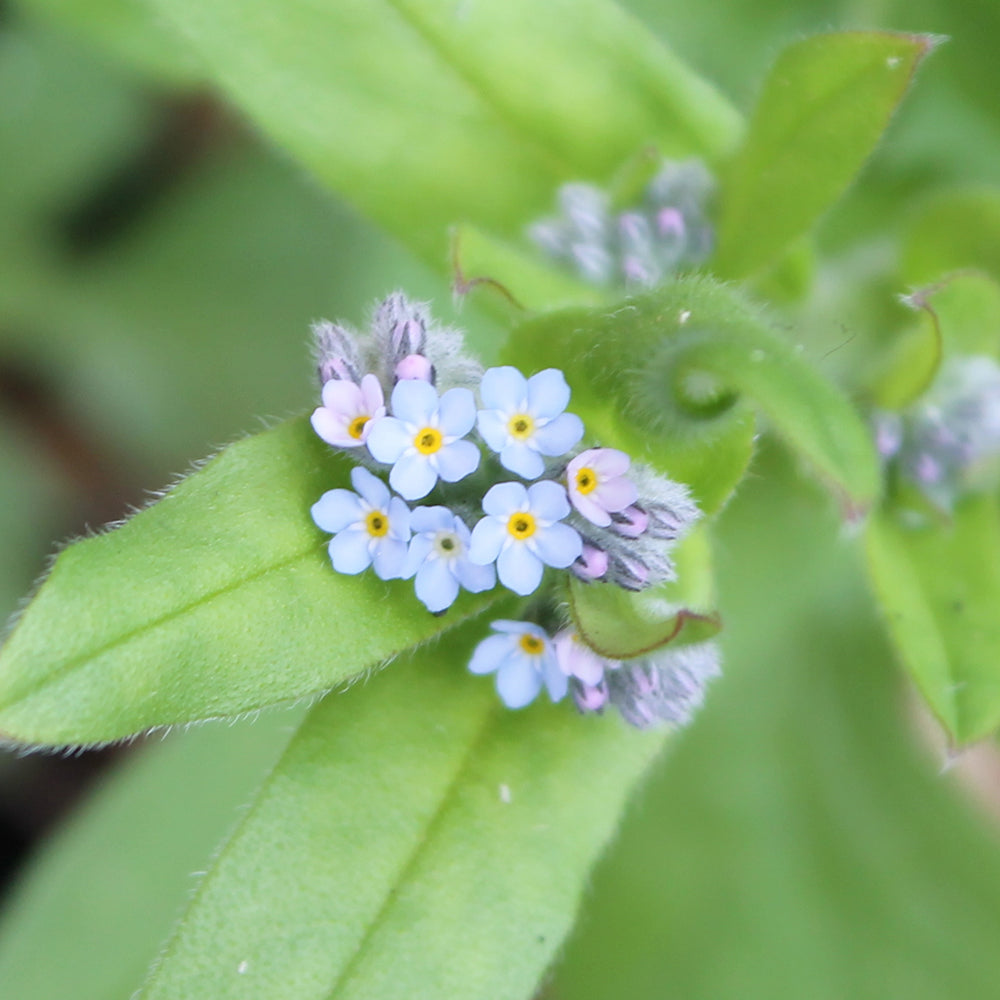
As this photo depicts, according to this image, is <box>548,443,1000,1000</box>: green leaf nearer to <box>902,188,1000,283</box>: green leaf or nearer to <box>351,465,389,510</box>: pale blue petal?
<box>902,188,1000,283</box>: green leaf

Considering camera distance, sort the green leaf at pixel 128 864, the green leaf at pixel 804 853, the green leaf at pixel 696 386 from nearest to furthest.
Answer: the green leaf at pixel 696 386 < the green leaf at pixel 128 864 < the green leaf at pixel 804 853

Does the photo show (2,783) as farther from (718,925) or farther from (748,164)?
(748,164)

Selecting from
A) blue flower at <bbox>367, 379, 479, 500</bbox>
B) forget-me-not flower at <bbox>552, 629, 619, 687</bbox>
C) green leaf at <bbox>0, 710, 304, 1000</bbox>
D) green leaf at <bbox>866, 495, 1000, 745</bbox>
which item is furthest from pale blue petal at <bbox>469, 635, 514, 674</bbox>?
green leaf at <bbox>0, 710, 304, 1000</bbox>

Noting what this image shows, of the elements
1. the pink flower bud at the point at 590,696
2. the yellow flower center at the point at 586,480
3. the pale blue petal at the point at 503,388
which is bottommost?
the pink flower bud at the point at 590,696

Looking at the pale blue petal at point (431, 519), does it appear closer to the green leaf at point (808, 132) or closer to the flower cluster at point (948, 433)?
the green leaf at point (808, 132)

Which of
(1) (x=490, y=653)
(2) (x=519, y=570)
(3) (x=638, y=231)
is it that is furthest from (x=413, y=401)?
(3) (x=638, y=231)

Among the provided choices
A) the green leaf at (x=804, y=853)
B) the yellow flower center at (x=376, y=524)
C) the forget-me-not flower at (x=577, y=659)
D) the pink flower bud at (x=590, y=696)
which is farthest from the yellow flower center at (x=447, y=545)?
the green leaf at (x=804, y=853)

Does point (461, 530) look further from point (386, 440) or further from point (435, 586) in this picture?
point (386, 440)
